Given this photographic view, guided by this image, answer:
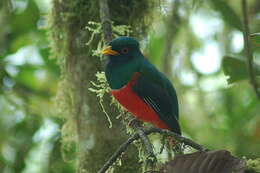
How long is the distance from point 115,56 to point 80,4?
0.47m

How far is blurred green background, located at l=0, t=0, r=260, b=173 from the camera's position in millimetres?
4922

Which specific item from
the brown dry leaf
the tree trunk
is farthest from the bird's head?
the brown dry leaf

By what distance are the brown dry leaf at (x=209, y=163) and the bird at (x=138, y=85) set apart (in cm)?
149

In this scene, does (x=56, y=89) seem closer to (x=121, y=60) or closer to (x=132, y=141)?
(x=121, y=60)

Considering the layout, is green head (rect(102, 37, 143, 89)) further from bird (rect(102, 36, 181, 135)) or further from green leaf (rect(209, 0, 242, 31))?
green leaf (rect(209, 0, 242, 31))

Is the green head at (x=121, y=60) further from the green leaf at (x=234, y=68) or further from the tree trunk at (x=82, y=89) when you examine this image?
the green leaf at (x=234, y=68)

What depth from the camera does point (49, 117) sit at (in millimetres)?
5391

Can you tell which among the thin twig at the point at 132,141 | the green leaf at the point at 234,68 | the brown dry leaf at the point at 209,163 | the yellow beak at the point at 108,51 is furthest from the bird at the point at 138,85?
the brown dry leaf at the point at 209,163

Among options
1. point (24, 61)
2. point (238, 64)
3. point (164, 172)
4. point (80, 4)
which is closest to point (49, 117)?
point (24, 61)

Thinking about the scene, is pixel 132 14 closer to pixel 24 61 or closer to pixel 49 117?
pixel 49 117

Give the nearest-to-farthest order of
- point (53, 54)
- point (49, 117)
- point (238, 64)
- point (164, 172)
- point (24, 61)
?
1. point (164, 172)
2. point (238, 64)
3. point (53, 54)
4. point (49, 117)
5. point (24, 61)

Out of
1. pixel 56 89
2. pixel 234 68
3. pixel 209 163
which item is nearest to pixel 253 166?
pixel 209 163

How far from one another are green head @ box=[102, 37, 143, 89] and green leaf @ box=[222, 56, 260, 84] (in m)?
0.68

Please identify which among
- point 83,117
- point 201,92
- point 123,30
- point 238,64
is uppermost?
point 123,30
